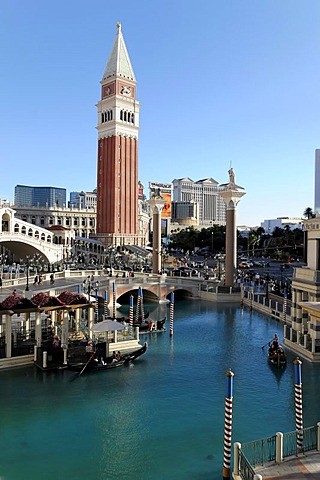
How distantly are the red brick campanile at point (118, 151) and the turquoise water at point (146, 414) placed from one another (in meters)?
75.1

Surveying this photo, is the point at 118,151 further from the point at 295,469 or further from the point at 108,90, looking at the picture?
the point at 295,469

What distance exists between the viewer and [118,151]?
339ft

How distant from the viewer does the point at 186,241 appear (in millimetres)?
135875

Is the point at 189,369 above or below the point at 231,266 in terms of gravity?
below

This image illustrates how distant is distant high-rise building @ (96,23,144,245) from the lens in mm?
103000

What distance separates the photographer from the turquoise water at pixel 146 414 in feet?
50.9

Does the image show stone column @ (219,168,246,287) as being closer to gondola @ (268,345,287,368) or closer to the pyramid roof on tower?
gondola @ (268,345,287,368)

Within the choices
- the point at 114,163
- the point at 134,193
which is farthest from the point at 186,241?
the point at 114,163

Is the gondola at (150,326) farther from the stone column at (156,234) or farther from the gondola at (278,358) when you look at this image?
the stone column at (156,234)

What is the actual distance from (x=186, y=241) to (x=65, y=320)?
361 feet

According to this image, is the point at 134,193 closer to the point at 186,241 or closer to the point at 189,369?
the point at 186,241

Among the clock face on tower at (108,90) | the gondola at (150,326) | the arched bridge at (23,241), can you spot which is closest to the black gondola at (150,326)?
the gondola at (150,326)

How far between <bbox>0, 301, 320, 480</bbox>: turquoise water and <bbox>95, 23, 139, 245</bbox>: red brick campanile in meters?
75.1

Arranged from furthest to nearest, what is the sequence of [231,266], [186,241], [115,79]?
[186,241]
[115,79]
[231,266]
